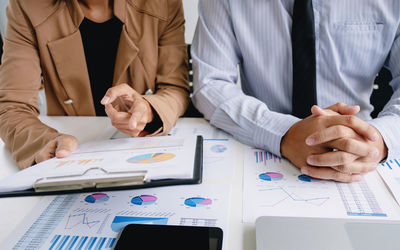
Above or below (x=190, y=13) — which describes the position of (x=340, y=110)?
below

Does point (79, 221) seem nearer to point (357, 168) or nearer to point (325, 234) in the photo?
point (325, 234)

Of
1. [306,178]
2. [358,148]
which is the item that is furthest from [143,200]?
[358,148]

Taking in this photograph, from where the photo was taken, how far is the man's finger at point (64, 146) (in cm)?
60

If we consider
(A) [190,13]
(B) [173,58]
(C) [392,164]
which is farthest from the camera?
(A) [190,13]

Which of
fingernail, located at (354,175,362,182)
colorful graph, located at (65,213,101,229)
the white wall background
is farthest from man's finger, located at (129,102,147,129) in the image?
the white wall background

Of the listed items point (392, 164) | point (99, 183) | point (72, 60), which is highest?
point (72, 60)

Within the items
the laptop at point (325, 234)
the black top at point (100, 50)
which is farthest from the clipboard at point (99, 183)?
the black top at point (100, 50)

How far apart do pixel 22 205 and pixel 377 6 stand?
95 centimetres

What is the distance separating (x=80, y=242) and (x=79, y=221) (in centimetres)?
5

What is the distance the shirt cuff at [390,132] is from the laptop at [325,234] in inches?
8.6

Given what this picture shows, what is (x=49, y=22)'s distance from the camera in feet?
2.88

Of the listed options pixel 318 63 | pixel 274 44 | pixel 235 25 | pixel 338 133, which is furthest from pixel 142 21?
pixel 338 133

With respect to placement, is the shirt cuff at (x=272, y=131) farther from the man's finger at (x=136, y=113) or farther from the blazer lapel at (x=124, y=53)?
the blazer lapel at (x=124, y=53)

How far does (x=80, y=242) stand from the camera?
43cm
